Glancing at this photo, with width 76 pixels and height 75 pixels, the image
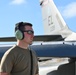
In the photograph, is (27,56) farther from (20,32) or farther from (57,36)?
(57,36)

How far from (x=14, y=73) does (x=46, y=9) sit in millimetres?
15747

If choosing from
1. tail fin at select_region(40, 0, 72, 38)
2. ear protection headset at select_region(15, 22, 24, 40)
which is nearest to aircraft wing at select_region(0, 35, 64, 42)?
tail fin at select_region(40, 0, 72, 38)

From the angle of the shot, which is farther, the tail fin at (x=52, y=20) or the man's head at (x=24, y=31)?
the tail fin at (x=52, y=20)

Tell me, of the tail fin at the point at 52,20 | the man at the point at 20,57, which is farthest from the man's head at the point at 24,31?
the tail fin at the point at 52,20

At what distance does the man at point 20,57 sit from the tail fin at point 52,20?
11.2 metres

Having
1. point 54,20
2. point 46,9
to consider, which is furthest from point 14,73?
point 46,9

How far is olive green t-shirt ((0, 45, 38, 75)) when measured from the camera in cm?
313

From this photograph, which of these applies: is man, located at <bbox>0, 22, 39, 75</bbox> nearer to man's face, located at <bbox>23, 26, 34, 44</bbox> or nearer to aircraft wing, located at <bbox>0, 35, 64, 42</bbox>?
man's face, located at <bbox>23, 26, 34, 44</bbox>

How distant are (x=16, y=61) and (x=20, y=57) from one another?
0.05 meters

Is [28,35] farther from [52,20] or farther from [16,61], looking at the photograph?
[52,20]

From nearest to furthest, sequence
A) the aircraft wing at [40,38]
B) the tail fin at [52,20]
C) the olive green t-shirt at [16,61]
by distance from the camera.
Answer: the olive green t-shirt at [16,61], the aircraft wing at [40,38], the tail fin at [52,20]

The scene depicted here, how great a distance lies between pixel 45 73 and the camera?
8.77m

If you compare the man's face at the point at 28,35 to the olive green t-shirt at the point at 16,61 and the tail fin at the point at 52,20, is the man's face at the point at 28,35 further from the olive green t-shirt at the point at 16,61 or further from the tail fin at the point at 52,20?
the tail fin at the point at 52,20

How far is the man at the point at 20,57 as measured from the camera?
124 inches
